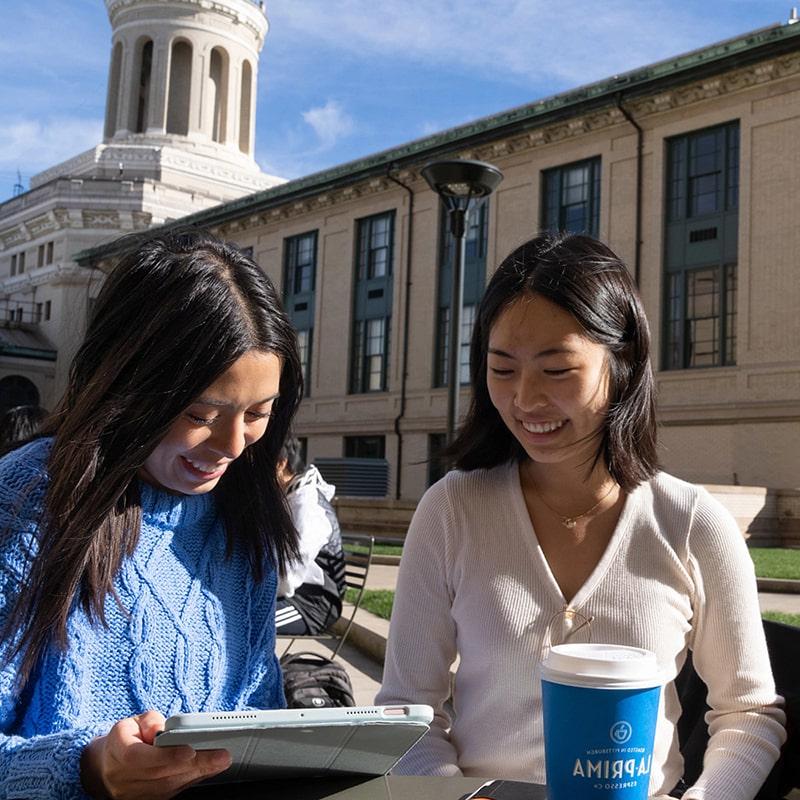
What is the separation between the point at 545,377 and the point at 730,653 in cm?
78

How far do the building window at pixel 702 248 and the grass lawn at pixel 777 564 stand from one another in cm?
726

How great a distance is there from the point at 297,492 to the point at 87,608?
322 centimetres

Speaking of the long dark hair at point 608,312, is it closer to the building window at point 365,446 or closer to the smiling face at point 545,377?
the smiling face at point 545,377

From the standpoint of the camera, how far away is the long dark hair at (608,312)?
2314 millimetres

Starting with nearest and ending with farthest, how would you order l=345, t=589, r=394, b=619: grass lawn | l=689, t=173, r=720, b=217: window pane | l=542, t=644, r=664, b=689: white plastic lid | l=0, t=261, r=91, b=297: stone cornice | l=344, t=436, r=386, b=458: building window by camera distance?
1. l=542, t=644, r=664, b=689: white plastic lid
2. l=345, t=589, r=394, b=619: grass lawn
3. l=689, t=173, r=720, b=217: window pane
4. l=344, t=436, r=386, b=458: building window
5. l=0, t=261, r=91, b=297: stone cornice

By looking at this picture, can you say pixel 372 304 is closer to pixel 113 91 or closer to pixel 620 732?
pixel 620 732

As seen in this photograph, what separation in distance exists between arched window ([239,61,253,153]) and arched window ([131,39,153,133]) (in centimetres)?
544

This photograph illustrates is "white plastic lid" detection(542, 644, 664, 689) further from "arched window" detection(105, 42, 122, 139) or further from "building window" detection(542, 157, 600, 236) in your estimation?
"arched window" detection(105, 42, 122, 139)

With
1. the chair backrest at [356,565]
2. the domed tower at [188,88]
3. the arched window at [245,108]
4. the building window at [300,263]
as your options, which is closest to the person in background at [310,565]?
the chair backrest at [356,565]

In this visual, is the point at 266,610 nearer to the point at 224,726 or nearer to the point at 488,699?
the point at 488,699

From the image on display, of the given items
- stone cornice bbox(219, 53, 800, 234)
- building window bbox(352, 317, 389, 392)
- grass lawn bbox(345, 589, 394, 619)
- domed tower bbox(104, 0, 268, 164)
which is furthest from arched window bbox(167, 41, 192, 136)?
grass lawn bbox(345, 589, 394, 619)

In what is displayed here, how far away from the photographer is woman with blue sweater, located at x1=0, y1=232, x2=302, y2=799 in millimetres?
1984

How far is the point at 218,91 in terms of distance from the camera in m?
57.1

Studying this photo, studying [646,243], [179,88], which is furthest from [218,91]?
[646,243]
